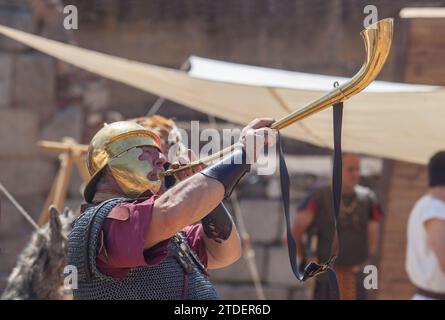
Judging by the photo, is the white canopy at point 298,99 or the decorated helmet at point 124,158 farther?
the white canopy at point 298,99

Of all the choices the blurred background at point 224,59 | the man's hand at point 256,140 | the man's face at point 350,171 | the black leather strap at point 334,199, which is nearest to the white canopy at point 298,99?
the man's face at point 350,171

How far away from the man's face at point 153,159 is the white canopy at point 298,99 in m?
1.57

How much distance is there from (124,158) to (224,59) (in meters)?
5.88

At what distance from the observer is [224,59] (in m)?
8.48

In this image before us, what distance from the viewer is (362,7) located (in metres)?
7.95

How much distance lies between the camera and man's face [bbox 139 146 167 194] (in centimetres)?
269

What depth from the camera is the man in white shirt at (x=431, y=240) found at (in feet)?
13.0

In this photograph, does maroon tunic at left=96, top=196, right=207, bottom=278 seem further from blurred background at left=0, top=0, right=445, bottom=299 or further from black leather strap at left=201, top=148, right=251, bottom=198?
blurred background at left=0, top=0, right=445, bottom=299

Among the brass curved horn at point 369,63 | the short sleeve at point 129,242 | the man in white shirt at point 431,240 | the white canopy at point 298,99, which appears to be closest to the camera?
the brass curved horn at point 369,63

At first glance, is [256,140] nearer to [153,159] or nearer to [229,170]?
[229,170]

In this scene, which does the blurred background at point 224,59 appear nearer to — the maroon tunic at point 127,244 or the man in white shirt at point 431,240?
the man in white shirt at point 431,240

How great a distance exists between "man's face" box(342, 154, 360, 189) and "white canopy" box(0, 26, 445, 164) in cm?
61
